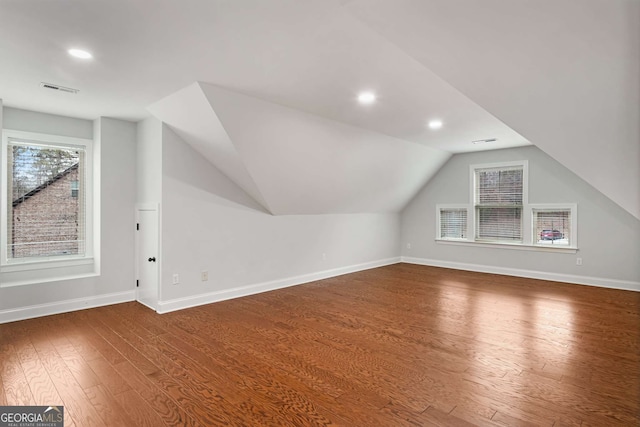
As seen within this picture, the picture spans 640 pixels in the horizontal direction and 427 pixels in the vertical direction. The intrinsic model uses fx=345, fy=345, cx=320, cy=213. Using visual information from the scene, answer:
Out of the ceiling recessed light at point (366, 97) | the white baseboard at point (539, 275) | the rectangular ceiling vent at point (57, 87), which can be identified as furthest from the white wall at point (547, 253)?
the rectangular ceiling vent at point (57, 87)

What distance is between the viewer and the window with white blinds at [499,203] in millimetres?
6559

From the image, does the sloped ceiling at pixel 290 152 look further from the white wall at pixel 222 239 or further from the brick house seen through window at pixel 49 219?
the brick house seen through window at pixel 49 219

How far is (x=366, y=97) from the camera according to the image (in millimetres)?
3627

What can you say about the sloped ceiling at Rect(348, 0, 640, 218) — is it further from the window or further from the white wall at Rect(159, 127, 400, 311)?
the white wall at Rect(159, 127, 400, 311)

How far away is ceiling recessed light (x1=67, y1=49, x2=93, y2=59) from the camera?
2.62m

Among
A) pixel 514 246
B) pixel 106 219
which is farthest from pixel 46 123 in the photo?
pixel 514 246

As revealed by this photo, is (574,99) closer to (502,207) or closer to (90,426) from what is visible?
(90,426)

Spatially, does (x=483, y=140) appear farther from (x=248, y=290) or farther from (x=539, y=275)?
(x=248, y=290)

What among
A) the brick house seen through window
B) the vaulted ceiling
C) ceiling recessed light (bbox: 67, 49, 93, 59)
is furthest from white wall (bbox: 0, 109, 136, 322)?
ceiling recessed light (bbox: 67, 49, 93, 59)

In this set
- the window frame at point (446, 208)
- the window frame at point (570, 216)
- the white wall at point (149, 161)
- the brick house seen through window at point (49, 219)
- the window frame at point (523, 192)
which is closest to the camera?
the brick house seen through window at point (49, 219)

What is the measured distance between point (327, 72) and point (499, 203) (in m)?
5.25

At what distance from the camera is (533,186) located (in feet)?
20.6

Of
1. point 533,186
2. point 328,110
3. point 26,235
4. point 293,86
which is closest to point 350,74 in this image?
point 293,86

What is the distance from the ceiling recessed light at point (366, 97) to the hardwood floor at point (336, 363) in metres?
2.46
